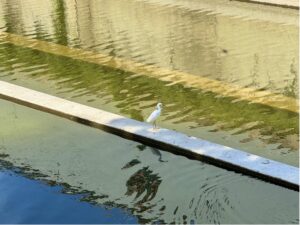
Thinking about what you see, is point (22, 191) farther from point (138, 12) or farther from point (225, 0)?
point (225, 0)

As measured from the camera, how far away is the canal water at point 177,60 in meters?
9.18

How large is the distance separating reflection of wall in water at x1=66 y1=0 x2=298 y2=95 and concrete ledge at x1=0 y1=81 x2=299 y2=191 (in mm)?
3466

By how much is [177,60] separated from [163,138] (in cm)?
529

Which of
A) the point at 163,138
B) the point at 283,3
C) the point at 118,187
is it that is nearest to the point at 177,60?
the point at 163,138

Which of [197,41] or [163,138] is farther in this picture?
[197,41]

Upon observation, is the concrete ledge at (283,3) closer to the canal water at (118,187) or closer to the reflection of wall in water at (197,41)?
the reflection of wall in water at (197,41)

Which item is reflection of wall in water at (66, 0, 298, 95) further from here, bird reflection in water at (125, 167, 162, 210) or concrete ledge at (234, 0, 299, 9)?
bird reflection in water at (125, 167, 162, 210)

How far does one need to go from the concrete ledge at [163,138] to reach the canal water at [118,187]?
0.11 metres

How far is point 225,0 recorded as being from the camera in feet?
63.5

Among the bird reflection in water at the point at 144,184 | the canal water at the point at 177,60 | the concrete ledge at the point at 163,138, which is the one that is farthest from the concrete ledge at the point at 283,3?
the bird reflection in water at the point at 144,184

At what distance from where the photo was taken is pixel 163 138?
812cm

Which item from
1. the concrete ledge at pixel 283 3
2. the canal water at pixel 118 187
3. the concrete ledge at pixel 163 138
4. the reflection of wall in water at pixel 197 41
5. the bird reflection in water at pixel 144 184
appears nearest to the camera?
the canal water at pixel 118 187

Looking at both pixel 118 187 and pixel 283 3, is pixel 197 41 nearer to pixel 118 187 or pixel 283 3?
pixel 283 3

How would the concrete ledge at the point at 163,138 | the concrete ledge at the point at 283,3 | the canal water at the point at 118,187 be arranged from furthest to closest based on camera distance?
the concrete ledge at the point at 283,3 < the concrete ledge at the point at 163,138 < the canal water at the point at 118,187
